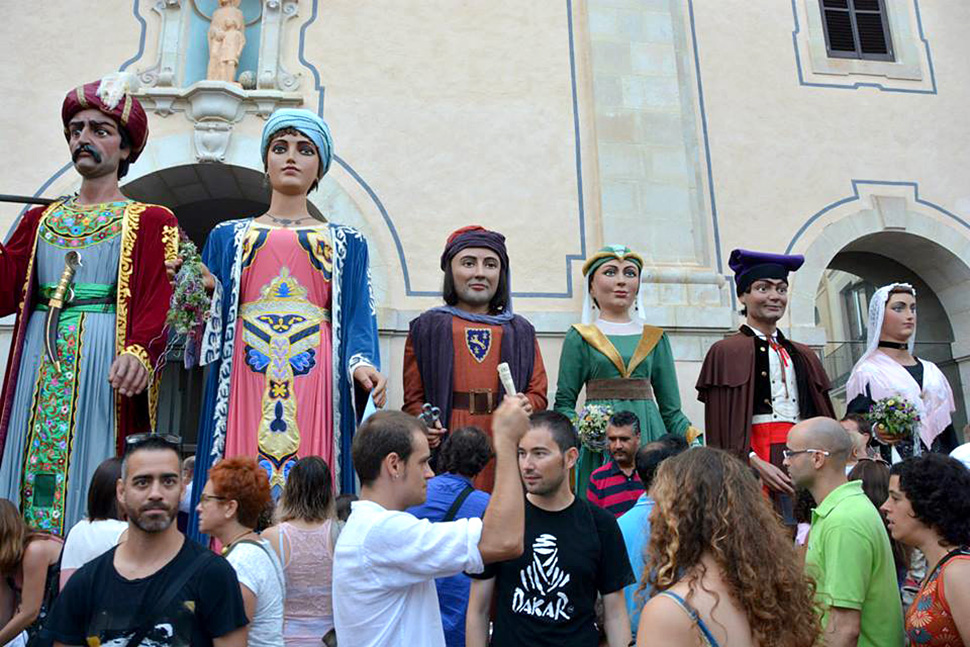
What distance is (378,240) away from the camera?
7.41 metres

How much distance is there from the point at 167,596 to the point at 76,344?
1.74 meters

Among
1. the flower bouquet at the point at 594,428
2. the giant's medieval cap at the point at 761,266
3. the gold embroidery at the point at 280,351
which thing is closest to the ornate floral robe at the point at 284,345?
the gold embroidery at the point at 280,351

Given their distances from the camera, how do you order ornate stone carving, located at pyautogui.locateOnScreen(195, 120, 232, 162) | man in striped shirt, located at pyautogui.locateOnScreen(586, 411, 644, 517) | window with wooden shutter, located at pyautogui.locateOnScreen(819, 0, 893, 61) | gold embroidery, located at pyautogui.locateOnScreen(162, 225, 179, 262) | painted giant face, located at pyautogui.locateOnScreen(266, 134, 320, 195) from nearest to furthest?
gold embroidery, located at pyautogui.locateOnScreen(162, 225, 179, 262)
painted giant face, located at pyautogui.locateOnScreen(266, 134, 320, 195)
man in striped shirt, located at pyautogui.locateOnScreen(586, 411, 644, 517)
ornate stone carving, located at pyautogui.locateOnScreen(195, 120, 232, 162)
window with wooden shutter, located at pyautogui.locateOnScreen(819, 0, 893, 61)

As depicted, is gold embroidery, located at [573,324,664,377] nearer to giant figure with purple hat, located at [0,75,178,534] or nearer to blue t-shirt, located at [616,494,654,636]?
blue t-shirt, located at [616,494,654,636]

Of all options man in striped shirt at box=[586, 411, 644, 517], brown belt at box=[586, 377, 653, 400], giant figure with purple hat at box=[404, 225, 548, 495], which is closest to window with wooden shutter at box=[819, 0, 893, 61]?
brown belt at box=[586, 377, 653, 400]

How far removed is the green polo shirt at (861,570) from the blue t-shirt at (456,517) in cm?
120

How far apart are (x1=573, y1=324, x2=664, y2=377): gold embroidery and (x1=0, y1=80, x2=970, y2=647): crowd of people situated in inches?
0.5

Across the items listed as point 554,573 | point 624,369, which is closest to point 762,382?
point 624,369

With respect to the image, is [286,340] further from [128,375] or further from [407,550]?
[407,550]

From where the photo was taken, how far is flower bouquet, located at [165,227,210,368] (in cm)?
368

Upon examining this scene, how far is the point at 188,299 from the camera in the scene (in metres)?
3.67

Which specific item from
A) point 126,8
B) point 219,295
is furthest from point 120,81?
point 126,8

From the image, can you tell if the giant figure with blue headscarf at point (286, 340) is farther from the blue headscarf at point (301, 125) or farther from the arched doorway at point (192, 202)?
the arched doorway at point (192, 202)

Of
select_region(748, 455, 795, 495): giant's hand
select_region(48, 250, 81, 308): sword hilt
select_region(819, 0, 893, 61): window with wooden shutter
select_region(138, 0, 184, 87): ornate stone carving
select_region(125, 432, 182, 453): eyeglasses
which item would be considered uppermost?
select_region(819, 0, 893, 61): window with wooden shutter
